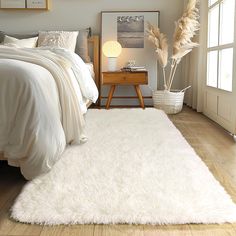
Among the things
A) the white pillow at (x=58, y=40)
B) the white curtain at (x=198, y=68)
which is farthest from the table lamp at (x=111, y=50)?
the white curtain at (x=198, y=68)

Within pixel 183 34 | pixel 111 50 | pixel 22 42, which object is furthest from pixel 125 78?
A: pixel 22 42

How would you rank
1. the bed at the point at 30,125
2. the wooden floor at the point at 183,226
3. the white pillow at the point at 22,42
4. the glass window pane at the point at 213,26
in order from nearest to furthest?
the wooden floor at the point at 183,226 → the bed at the point at 30,125 → the glass window pane at the point at 213,26 → the white pillow at the point at 22,42

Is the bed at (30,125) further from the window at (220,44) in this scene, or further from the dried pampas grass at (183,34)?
the dried pampas grass at (183,34)

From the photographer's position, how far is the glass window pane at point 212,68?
3.61 m

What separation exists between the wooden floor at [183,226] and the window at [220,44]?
53 centimetres

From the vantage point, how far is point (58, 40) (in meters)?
4.26

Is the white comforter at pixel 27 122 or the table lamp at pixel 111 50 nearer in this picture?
the white comforter at pixel 27 122

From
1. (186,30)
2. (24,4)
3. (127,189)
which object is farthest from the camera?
(24,4)

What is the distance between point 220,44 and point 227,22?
240 millimetres

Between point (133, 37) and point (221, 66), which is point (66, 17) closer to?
point (133, 37)

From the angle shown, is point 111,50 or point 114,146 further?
point 111,50

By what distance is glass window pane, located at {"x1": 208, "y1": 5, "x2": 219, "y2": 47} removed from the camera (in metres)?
3.59

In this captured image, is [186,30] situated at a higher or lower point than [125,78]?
higher

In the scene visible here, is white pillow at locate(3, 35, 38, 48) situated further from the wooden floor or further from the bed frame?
the wooden floor
